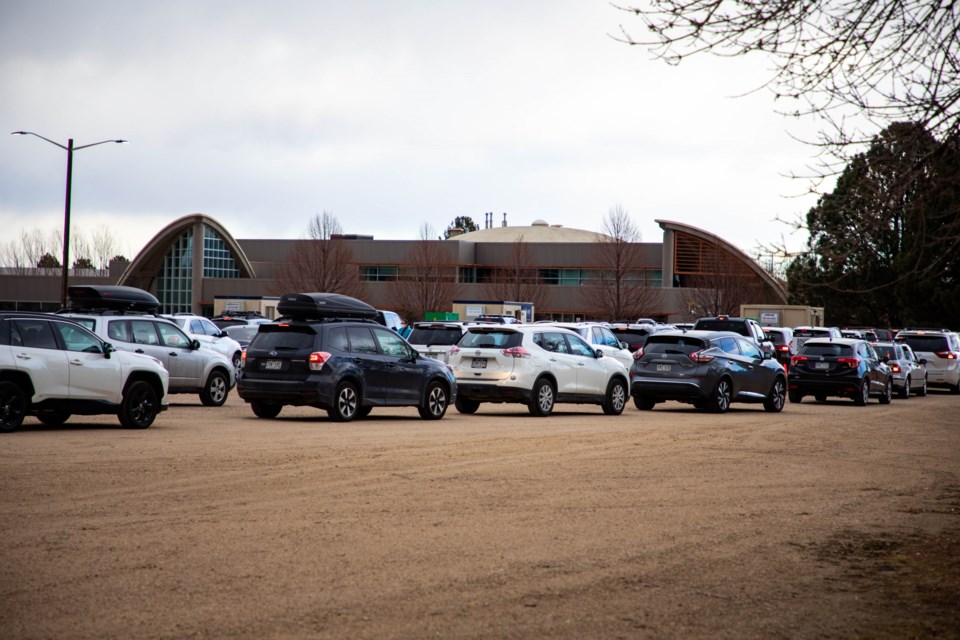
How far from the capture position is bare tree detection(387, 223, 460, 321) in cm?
9112

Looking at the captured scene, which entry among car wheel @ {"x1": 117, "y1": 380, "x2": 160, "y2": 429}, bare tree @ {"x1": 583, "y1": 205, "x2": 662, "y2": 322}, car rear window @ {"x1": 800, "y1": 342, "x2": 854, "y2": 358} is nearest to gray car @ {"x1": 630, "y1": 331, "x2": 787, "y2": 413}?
car rear window @ {"x1": 800, "y1": 342, "x2": 854, "y2": 358}

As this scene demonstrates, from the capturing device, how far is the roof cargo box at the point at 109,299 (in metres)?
22.7

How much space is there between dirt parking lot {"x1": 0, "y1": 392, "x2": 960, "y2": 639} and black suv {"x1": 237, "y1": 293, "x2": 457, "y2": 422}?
236cm

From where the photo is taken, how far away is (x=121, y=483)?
38.2 ft

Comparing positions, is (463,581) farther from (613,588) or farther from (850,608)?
(850,608)

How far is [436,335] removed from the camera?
2739cm

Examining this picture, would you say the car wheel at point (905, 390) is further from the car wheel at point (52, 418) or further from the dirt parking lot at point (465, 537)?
the car wheel at point (52, 418)

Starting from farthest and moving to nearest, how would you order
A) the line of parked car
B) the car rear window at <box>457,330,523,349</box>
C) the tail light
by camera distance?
the car rear window at <box>457,330,523,349</box> → the tail light → the line of parked car

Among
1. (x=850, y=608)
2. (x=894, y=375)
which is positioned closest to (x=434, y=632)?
(x=850, y=608)

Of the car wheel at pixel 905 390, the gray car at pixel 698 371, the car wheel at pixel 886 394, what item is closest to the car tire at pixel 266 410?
the gray car at pixel 698 371

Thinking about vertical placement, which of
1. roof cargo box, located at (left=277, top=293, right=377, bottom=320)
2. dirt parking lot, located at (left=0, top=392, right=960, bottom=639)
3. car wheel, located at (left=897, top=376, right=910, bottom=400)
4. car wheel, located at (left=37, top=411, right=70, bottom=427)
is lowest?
dirt parking lot, located at (left=0, top=392, right=960, bottom=639)

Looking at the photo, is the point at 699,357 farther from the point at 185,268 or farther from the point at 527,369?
the point at 185,268

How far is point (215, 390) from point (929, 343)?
80.5 feet

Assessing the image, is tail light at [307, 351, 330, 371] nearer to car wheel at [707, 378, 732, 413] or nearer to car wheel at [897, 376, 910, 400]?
car wheel at [707, 378, 732, 413]
